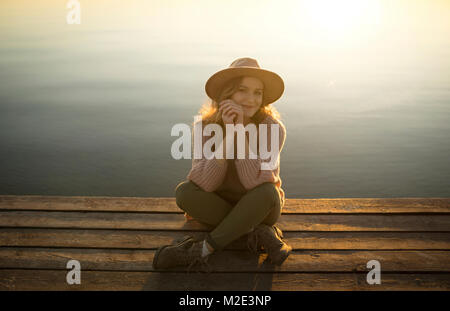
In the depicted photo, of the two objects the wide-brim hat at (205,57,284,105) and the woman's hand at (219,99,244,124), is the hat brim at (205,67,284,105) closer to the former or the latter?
the wide-brim hat at (205,57,284,105)

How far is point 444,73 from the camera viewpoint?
34.2 feet

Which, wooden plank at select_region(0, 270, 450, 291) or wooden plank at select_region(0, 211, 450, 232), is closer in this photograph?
wooden plank at select_region(0, 270, 450, 291)

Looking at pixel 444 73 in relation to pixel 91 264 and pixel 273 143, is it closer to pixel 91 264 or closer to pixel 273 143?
pixel 273 143

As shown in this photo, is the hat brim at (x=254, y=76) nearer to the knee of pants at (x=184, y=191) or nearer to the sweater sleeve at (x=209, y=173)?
the sweater sleeve at (x=209, y=173)

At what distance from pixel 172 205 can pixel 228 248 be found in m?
0.72

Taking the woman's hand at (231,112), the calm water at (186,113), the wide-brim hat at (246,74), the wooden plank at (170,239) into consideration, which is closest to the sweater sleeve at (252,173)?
the woman's hand at (231,112)

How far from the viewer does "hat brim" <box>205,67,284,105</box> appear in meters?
2.46

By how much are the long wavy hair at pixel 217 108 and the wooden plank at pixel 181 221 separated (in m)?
0.72

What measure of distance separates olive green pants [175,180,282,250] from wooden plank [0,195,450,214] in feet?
1.70

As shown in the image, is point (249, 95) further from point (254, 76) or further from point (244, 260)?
point (244, 260)

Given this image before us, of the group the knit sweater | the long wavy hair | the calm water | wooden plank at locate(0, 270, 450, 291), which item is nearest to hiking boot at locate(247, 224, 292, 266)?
wooden plank at locate(0, 270, 450, 291)

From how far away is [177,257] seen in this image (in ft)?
7.45

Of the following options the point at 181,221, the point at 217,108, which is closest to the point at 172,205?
the point at 181,221
